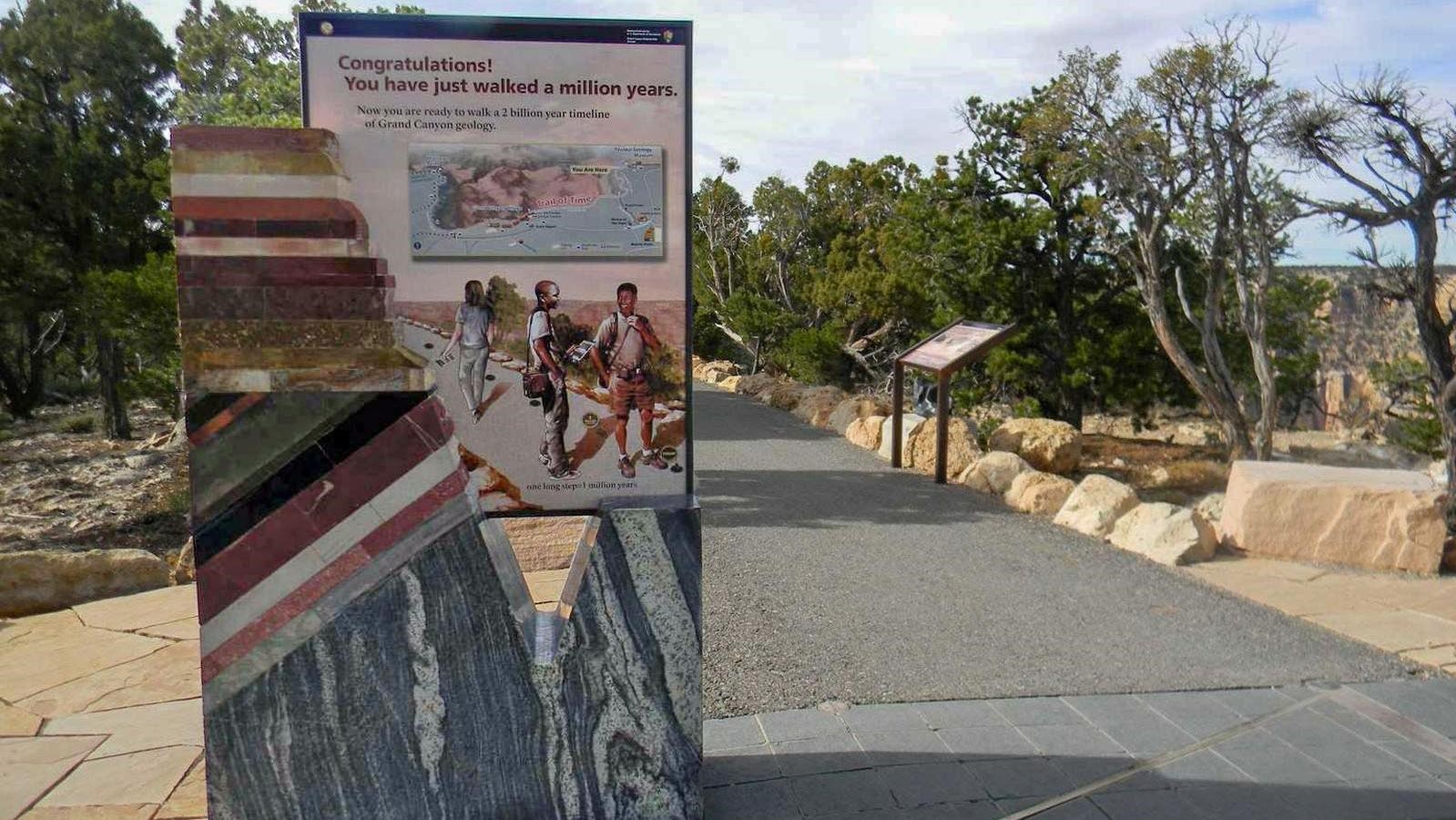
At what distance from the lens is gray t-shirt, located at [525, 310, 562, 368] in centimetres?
292

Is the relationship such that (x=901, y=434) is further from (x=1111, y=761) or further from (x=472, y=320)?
(x=472, y=320)

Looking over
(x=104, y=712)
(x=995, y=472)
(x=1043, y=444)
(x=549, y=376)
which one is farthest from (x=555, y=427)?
(x=1043, y=444)

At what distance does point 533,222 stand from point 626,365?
46cm

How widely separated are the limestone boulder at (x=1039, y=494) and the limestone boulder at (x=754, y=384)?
406 inches

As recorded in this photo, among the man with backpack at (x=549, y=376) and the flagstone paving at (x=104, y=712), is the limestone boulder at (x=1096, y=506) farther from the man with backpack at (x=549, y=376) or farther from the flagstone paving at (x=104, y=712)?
the flagstone paving at (x=104, y=712)

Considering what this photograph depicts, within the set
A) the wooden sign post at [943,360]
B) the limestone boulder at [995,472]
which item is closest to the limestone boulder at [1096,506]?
the limestone boulder at [995,472]

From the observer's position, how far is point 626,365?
2977 millimetres

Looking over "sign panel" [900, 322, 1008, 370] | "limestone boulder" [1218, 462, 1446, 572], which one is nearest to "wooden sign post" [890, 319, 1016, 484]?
"sign panel" [900, 322, 1008, 370]

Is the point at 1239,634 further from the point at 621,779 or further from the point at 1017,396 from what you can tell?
the point at 1017,396

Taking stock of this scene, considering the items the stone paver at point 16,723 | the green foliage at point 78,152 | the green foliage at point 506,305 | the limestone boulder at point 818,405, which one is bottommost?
the stone paver at point 16,723

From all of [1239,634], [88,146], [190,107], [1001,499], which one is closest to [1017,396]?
[1001,499]

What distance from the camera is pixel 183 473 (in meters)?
13.4

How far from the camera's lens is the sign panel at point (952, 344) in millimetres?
9320

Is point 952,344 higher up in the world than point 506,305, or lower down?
lower down
